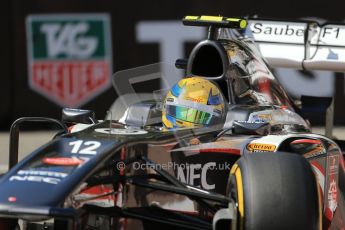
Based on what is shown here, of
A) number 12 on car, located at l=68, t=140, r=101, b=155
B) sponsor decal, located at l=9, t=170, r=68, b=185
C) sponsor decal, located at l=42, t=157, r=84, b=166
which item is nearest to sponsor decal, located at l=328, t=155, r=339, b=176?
number 12 on car, located at l=68, t=140, r=101, b=155

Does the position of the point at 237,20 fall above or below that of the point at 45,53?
above

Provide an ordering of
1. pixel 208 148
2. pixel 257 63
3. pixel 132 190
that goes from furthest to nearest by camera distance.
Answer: pixel 257 63
pixel 208 148
pixel 132 190

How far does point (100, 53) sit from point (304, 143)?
5.64 m

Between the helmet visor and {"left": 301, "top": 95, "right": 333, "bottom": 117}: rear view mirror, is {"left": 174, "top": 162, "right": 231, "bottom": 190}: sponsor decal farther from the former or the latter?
{"left": 301, "top": 95, "right": 333, "bottom": 117}: rear view mirror

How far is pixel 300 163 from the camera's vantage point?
413 centimetres

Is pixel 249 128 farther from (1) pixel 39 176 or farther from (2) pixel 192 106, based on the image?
(1) pixel 39 176

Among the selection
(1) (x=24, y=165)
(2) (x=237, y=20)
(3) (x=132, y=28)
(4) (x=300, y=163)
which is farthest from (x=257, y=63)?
(3) (x=132, y=28)

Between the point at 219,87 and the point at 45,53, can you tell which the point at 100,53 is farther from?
the point at 219,87

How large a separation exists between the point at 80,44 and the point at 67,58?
214mm

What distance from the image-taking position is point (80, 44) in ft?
33.5

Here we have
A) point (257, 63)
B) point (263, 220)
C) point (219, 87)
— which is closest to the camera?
point (263, 220)

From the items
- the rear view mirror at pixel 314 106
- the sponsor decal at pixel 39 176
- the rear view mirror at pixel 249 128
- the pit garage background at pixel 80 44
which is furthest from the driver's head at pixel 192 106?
the pit garage background at pixel 80 44

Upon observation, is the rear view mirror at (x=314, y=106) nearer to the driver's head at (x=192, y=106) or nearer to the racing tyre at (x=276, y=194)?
the driver's head at (x=192, y=106)

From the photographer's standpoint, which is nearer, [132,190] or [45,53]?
[132,190]
